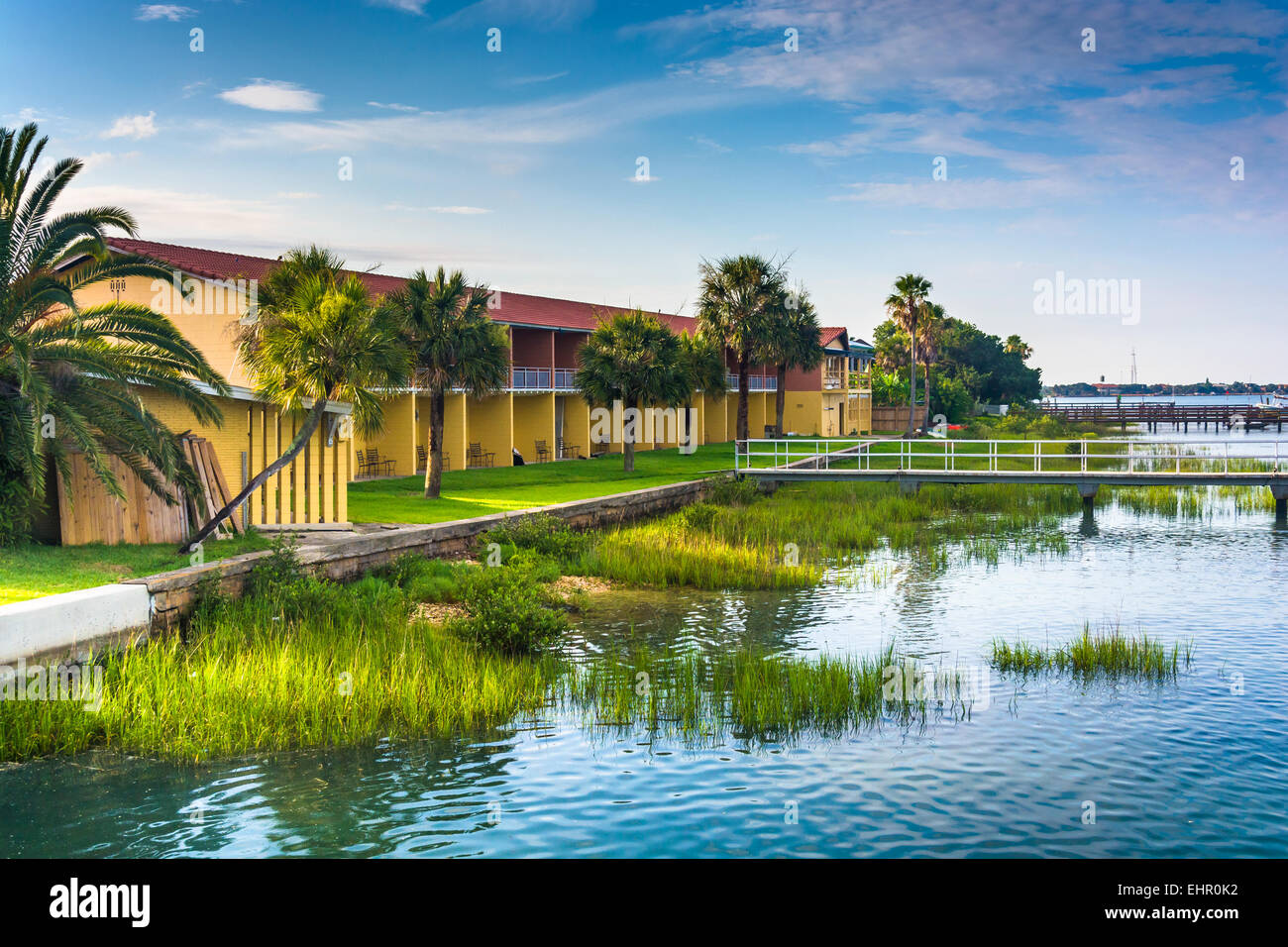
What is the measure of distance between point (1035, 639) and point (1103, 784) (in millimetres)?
6043

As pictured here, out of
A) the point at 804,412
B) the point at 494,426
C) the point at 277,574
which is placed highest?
the point at 804,412

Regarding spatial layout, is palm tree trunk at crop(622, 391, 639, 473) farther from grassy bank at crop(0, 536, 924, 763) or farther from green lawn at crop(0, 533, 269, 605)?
grassy bank at crop(0, 536, 924, 763)

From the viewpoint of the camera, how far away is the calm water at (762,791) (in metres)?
8.19

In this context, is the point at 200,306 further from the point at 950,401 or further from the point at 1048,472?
the point at 950,401

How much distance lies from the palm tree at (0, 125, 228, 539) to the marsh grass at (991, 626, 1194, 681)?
11.7 meters

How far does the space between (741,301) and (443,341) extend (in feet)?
73.3

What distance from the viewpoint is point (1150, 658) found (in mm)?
13531

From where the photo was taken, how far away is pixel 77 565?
14.1 metres

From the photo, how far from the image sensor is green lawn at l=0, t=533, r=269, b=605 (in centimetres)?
1273

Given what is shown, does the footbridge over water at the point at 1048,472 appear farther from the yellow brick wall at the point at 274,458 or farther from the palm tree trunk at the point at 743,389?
the yellow brick wall at the point at 274,458

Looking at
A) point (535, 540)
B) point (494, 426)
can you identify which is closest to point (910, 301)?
point (494, 426)

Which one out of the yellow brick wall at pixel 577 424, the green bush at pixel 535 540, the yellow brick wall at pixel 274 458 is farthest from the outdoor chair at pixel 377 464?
the green bush at pixel 535 540

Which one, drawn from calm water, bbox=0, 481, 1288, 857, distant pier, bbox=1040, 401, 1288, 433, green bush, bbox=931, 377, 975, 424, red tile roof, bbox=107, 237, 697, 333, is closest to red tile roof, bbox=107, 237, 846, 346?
red tile roof, bbox=107, 237, 697, 333
